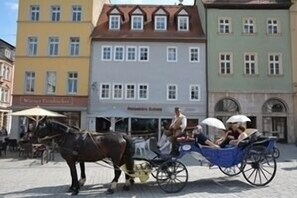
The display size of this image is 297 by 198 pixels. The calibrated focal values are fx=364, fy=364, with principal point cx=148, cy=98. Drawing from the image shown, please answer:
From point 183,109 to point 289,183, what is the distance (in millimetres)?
18382

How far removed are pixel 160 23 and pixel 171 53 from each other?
3227 millimetres

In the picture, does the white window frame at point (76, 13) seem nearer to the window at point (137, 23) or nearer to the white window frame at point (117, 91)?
the window at point (137, 23)

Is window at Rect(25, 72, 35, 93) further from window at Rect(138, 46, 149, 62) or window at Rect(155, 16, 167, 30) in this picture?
window at Rect(155, 16, 167, 30)

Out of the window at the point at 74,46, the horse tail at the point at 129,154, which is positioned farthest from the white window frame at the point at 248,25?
the horse tail at the point at 129,154

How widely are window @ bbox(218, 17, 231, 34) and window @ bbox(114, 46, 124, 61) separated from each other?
8226mm

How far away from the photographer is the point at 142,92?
2903 cm

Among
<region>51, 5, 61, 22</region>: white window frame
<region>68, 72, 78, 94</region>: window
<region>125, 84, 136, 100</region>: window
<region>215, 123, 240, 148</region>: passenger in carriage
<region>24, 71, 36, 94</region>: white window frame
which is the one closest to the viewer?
<region>215, 123, 240, 148</region>: passenger in carriage

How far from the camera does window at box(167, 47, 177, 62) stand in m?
29.5

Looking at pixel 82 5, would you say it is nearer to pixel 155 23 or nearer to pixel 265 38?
pixel 155 23

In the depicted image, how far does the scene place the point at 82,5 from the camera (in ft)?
99.1

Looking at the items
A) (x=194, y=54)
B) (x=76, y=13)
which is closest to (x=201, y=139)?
(x=194, y=54)

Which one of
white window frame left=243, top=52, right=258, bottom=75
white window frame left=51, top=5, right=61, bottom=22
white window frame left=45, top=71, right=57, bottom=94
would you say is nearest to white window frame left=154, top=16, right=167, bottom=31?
white window frame left=243, top=52, right=258, bottom=75

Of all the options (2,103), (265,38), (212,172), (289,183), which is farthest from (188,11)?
(2,103)

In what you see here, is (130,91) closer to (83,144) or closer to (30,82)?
(30,82)
